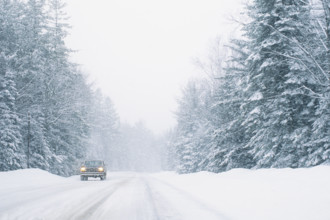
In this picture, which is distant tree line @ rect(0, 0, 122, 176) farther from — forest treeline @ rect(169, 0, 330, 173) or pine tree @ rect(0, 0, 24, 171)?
forest treeline @ rect(169, 0, 330, 173)

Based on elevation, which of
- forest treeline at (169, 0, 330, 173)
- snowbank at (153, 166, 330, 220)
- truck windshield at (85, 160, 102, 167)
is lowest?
snowbank at (153, 166, 330, 220)

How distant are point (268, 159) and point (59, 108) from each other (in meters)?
25.6

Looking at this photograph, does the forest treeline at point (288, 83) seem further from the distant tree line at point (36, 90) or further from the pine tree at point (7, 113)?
the distant tree line at point (36, 90)

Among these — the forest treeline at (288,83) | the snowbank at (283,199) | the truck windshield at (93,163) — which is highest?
the forest treeline at (288,83)

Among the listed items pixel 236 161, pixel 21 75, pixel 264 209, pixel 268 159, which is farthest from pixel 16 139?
pixel 264 209

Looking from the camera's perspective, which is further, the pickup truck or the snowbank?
the pickup truck

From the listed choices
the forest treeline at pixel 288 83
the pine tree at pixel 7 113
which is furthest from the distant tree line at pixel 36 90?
the forest treeline at pixel 288 83

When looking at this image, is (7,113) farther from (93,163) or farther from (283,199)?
(283,199)

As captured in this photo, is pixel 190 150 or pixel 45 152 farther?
pixel 190 150

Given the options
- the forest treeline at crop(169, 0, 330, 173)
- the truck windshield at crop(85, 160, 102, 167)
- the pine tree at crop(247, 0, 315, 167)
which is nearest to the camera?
the forest treeline at crop(169, 0, 330, 173)

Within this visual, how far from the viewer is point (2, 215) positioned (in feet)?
24.8

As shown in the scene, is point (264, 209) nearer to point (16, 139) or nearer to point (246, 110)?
point (246, 110)

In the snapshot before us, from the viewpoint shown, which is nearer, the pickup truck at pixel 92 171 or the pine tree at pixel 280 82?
the pine tree at pixel 280 82

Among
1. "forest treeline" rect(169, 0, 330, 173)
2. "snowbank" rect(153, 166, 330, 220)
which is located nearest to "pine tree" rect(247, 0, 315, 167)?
"forest treeline" rect(169, 0, 330, 173)
